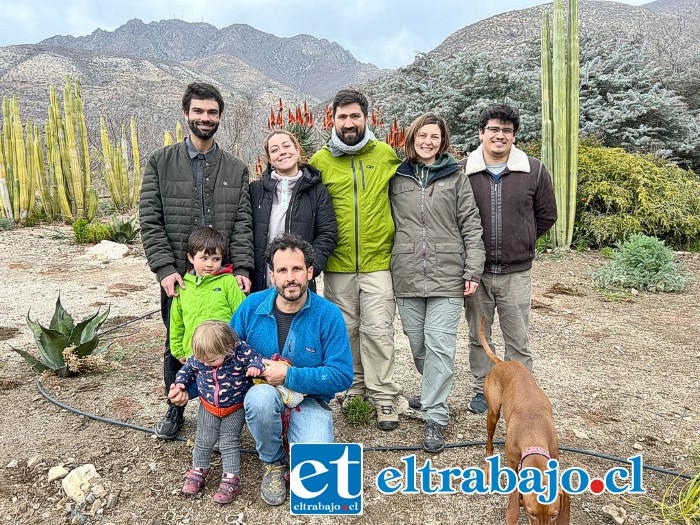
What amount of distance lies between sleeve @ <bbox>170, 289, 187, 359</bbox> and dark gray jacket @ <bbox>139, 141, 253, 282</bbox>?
21 centimetres

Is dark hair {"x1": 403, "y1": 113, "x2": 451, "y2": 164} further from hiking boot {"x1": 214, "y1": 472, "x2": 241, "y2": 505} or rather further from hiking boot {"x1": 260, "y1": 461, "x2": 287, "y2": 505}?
hiking boot {"x1": 214, "y1": 472, "x2": 241, "y2": 505}

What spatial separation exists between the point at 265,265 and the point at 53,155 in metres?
9.81

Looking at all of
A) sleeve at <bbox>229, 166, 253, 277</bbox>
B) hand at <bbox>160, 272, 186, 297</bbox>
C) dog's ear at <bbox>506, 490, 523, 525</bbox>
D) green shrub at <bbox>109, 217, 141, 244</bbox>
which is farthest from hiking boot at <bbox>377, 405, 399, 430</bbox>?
green shrub at <bbox>109, 217, 141, 244</bbox>

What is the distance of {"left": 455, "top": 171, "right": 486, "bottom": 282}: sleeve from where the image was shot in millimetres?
3145

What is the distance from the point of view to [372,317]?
3385 mm

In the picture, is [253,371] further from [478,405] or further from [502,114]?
[502,114]

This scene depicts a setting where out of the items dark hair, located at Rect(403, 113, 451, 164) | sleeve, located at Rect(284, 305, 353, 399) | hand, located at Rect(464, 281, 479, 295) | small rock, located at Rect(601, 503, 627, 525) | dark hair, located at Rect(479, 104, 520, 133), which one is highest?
dark hair, located at Rect(479, 104, 520, 133)

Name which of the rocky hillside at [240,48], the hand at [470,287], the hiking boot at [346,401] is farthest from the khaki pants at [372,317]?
the rocky hillside at [240,48]

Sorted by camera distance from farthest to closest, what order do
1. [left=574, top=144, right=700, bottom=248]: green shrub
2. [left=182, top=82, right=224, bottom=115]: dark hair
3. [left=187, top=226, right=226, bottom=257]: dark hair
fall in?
[left=574, top=144, right=700, bottom=248]: green shrub < [left=182, top=82, right=224, bottom=115]: dark hair < [left=187, top=226, right=226, bottom=257]: dark hair

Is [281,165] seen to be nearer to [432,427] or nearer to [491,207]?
[491,207]

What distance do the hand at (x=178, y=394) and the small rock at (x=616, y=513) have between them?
7.09 feet

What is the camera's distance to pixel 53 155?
10.9 meters

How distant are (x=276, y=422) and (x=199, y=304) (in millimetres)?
815

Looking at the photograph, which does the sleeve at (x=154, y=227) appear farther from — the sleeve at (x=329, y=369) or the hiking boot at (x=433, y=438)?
the hiking boot at (x=433, y=438)
